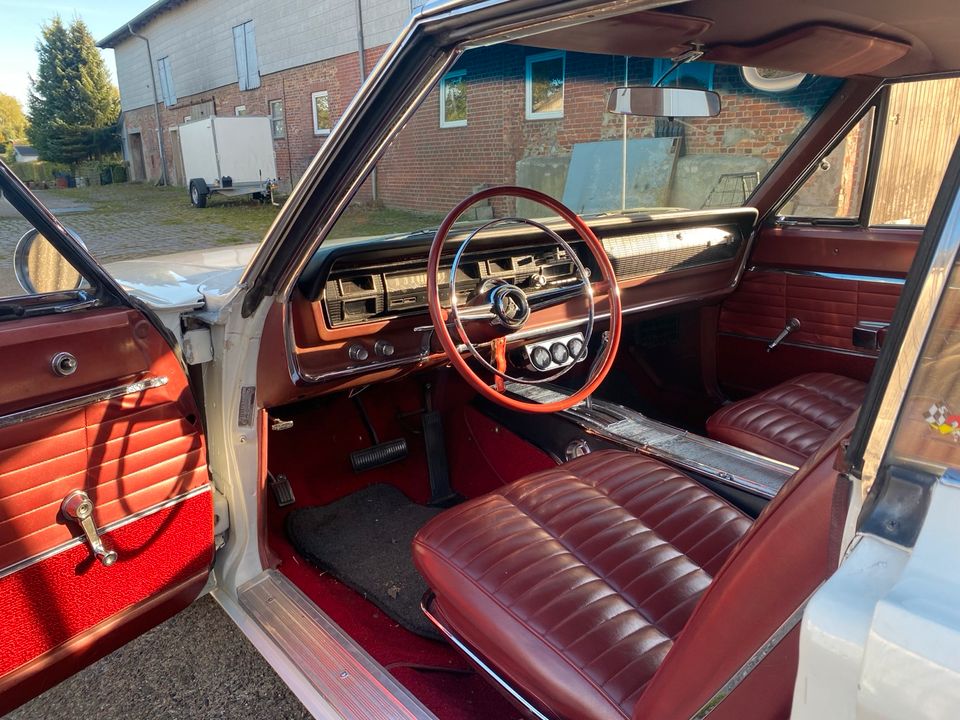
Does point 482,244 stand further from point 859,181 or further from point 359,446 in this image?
point 859,181

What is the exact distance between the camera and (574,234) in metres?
2.62

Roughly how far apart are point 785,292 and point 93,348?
2914mm

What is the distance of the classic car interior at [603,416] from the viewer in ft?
4.23

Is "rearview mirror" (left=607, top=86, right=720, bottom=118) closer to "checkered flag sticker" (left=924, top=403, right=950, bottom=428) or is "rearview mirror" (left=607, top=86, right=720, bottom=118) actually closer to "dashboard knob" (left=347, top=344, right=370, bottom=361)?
"dashboard knob" (left=347, top=344, right=370, bottom=361)

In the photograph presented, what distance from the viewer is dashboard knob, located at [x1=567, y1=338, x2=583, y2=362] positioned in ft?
7.94

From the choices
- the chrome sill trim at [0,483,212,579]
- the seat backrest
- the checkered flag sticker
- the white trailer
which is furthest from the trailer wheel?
the checkered flag sticker

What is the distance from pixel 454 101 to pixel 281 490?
5.15ft

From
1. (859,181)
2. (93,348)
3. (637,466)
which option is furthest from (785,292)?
(93,348)

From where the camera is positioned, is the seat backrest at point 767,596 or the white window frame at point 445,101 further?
the white window frame at point 445,101

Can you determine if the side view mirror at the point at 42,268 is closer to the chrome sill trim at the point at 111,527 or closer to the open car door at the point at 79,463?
the open car door at the point at 79,463

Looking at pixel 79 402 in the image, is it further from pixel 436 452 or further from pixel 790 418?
pixel 790 418

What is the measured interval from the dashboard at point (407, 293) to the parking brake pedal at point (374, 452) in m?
0.71

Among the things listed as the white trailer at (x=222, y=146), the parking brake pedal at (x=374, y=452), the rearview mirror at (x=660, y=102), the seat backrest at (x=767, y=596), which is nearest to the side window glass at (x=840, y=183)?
the rearview mirror at (x=660, y=102)

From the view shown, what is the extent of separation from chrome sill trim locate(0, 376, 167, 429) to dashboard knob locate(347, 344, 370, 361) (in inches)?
22.8
